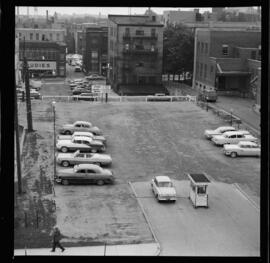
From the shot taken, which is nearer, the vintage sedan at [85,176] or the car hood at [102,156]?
the vintage sedan at [85,176]

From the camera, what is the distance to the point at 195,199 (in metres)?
4.22

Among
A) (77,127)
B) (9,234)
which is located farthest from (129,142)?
(9,234)

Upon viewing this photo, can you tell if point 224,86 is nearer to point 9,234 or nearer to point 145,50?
point 145,50

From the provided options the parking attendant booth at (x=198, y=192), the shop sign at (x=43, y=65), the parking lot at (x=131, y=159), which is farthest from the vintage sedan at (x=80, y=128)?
the shop sign at (x=43, y=65)

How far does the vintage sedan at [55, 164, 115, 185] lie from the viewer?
4.80m

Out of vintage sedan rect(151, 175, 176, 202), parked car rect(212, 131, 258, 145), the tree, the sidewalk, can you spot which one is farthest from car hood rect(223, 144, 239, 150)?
the tree

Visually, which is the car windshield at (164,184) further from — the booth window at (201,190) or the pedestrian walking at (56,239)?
the pedestrian walking at (56,239)

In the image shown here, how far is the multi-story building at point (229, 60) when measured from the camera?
33.3 feet

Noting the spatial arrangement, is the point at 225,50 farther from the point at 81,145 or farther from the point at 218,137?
the point at 81,145

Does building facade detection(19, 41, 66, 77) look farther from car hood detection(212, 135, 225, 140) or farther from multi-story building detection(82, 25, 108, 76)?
car hood detection(212, 135, 225, 140)

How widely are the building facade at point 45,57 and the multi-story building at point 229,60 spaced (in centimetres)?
342

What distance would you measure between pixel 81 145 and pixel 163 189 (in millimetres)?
1843

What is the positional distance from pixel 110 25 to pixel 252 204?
8058 mm

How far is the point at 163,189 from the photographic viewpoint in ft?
14.5
